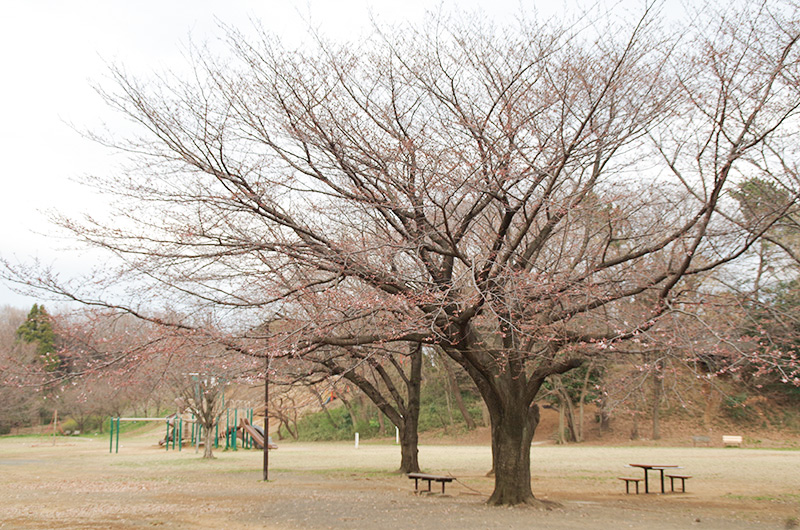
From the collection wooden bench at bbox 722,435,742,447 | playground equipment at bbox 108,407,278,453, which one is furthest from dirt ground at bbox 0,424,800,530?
playground equipment at bbox 108,407,278,453

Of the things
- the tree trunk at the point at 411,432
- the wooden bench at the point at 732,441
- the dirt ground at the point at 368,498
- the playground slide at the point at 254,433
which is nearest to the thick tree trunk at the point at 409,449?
the tree trunk at the point at 411,432

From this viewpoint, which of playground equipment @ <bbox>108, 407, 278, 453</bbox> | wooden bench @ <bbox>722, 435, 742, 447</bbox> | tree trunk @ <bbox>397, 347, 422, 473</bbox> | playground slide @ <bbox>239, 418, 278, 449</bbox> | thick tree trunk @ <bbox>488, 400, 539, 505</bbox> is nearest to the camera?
thick tree trunk @ <bbox>488, 400, 539, 505</bbox>

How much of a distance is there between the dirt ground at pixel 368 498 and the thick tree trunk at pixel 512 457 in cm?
43

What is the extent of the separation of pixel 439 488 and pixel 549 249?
5687mm

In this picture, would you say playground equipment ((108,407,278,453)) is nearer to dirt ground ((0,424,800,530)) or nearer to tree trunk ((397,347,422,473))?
dirt ground ((0,424,800,530))

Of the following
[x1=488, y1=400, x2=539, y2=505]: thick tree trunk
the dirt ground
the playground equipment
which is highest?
[x1=488, y1=400, x2=539, y2=505]: thick tree trunk

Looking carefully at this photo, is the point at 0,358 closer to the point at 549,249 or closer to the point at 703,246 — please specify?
the point at 549,249

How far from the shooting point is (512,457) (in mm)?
9742

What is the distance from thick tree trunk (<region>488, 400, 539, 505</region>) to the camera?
31.8 feet

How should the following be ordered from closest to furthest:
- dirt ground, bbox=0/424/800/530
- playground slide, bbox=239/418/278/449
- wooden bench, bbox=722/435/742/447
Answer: dirt ground, bbox=0/424/800/530 → wooden bench, bbox=722/435/742/447 → playground slide, bbox=239/418/278/449

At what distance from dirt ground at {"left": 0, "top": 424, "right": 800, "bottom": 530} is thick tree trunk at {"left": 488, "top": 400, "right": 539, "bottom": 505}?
425 millimetres

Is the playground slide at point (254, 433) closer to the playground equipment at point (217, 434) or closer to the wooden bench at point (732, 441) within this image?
the playground equipment at point (217, 434)

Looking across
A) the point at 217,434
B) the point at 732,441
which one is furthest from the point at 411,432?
the point at 217,434

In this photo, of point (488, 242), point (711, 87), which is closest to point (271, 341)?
point (488, 242)
